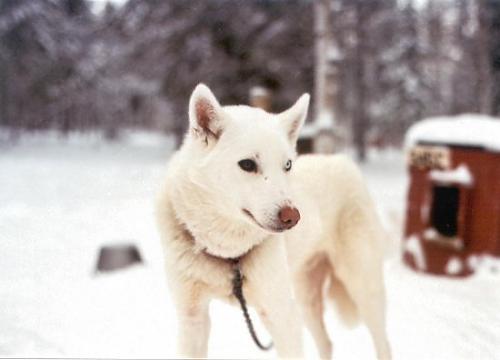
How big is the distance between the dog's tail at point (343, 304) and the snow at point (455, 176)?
5.71ft

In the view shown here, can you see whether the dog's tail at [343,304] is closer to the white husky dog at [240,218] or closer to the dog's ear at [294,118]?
the white husky dog at [240,218]

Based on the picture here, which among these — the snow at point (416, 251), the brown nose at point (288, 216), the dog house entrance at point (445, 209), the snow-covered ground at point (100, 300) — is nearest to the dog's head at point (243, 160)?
the brown nose at point (288, 216)

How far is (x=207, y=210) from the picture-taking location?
1.60 meters

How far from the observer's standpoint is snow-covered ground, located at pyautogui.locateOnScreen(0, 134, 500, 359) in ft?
6.52

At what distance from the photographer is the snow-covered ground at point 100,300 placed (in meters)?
1.99

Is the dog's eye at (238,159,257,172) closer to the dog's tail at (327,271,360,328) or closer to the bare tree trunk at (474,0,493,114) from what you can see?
the dog's tail at (327,271,360,328)

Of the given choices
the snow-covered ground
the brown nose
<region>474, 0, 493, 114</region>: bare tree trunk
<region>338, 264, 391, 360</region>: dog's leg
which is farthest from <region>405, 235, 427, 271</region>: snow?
the brown nose

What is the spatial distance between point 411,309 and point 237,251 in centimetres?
127

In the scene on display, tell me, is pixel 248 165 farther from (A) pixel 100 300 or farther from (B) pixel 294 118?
(A) pixel 100 300

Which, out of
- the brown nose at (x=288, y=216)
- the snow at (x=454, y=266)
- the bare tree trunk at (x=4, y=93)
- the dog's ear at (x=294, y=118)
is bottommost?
the snow at (x=454, y=266)

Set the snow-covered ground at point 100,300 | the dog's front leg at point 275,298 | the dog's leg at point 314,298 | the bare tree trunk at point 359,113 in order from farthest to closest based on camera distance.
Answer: the bare tree trunk at point 359,113, the dog's leg at point 314,298, the snow-covered ground at point 100,300, the dog's front leg at point 275,298

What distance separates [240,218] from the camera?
153 cm

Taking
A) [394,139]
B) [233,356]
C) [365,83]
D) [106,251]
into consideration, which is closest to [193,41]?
[106,251]

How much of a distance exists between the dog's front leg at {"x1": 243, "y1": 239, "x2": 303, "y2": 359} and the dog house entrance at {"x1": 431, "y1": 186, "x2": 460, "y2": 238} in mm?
2568
